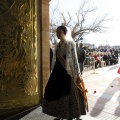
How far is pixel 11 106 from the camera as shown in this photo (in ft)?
16.5

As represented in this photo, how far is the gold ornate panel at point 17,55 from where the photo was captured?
4.75 m

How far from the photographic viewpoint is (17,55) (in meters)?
4.99

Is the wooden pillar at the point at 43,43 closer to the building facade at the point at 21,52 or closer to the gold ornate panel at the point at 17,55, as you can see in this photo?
the building facade at the point at 21,52

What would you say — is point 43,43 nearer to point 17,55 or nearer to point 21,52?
point 21,52

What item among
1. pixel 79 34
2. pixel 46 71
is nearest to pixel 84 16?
pixel 79 34

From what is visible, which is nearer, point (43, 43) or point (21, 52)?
point (21, 52)

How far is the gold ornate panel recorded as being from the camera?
4750mm

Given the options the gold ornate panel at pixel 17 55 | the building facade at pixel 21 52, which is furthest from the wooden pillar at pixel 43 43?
the gold ornate panel at pixel 17 55

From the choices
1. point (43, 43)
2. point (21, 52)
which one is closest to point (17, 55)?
point (21, 52)

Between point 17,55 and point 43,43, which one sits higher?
point 43,43

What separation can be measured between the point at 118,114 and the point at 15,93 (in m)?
2.45

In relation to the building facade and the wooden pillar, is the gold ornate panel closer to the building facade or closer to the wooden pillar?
the building facade

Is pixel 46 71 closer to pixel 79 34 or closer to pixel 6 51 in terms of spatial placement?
pixel 6 51

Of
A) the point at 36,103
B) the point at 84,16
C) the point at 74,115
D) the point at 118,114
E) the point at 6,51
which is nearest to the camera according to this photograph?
the point at 74,115
